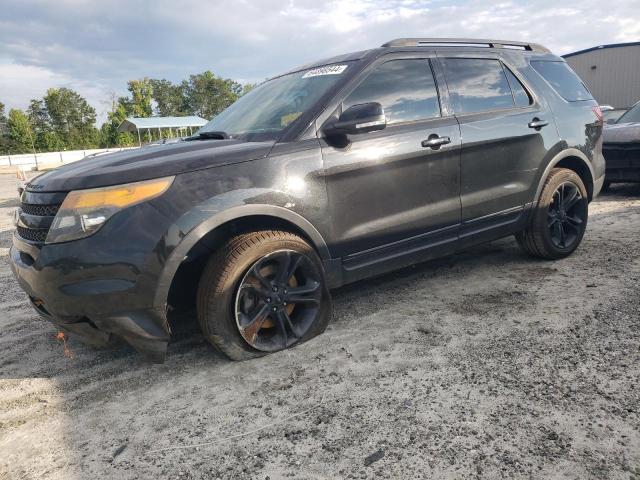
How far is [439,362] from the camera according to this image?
8.45 ft

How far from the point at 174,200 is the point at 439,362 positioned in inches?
65.0

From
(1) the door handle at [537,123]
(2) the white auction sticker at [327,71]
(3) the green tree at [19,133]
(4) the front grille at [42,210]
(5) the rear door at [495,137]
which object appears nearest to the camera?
(4) the front grille at [42,210]

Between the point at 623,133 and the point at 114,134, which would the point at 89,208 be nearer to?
the point at 623,133

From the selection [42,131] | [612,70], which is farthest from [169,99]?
[612,70]

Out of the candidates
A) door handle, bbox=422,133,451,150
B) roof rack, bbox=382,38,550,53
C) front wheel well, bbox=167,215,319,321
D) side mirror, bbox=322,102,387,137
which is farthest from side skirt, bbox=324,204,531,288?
roof rack, bbox=382,38,550,53

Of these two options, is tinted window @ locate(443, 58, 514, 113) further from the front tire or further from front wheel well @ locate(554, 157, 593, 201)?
the front tire

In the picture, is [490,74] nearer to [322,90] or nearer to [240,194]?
[322,90]

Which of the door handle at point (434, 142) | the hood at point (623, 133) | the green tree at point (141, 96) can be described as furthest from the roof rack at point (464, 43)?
the green tree at point (141, 96)

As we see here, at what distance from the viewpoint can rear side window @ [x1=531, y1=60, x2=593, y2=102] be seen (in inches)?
163

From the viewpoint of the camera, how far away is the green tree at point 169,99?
86.6 meters

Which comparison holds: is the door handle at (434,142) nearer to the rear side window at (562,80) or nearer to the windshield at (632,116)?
the rear side window at (562,80)

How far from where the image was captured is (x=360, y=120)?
8.94 ft

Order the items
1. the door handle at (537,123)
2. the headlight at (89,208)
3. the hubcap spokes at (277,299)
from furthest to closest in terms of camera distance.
Answer: the door handle at (537,123)
the hubcap spokes at (277,299)
the headlight at (89,208)

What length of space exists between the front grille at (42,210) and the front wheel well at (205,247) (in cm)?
69
